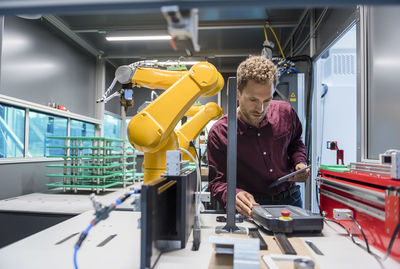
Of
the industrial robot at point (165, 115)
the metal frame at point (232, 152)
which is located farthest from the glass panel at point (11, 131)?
the metal frame at point (232, 152)

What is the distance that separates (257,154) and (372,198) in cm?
69

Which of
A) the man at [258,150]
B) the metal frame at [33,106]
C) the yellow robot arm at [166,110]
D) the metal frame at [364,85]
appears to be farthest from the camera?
the metal frame at [33,106]

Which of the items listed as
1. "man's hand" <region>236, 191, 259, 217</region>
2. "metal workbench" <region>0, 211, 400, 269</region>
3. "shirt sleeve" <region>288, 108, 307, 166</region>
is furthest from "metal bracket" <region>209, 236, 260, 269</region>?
"shirt sleeve" <region>288, 108, 307, 166</region>

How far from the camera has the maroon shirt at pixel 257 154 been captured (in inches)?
58.4

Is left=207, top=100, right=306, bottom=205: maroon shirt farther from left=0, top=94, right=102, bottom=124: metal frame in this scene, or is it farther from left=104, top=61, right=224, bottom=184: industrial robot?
left=0, top=94, right=102, bottom=124: metal frame

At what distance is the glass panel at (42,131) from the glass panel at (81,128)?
399 mm

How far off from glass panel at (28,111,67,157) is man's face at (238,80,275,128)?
2.56 m

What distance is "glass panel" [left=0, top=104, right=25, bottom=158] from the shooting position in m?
2.40

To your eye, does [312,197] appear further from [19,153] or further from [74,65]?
[74,65]

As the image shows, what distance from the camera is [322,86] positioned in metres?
2.99

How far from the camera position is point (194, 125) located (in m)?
2.08

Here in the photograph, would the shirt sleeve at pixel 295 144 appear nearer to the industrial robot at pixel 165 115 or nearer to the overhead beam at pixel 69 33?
the industrial robot at pixel 165 115

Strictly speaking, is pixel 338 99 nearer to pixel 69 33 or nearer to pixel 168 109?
pixel 168 109

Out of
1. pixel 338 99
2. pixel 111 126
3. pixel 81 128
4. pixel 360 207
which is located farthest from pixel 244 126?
pixel 111 126
